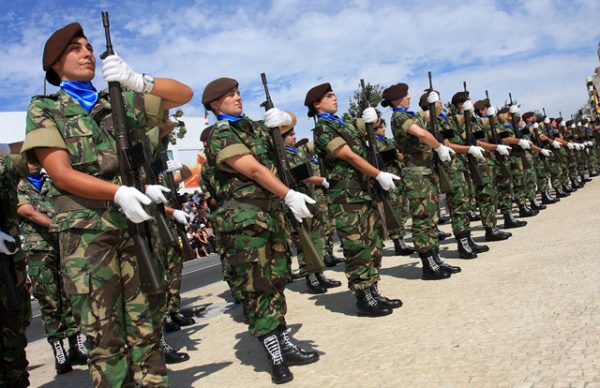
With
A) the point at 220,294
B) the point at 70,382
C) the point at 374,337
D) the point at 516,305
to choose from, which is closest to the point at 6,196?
the point at 70,382

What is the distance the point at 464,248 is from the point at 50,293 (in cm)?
504

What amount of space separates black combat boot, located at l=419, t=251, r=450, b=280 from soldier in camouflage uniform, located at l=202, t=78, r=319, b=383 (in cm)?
247

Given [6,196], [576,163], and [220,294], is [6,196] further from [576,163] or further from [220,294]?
[576,163]

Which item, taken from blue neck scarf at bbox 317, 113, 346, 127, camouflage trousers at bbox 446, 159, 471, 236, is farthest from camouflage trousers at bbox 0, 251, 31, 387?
camouflage trousers at bbox 446, 159, 471, 236

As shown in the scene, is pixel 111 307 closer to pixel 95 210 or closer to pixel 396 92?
pixel 95 210

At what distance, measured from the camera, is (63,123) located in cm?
274

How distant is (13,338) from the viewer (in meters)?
3.75

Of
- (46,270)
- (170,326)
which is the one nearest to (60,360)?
(46,270)

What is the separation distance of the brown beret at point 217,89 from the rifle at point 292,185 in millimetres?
391

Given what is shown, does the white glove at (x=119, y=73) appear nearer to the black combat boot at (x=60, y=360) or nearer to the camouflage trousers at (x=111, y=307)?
the camouflage trousers at (x=111, y=307)

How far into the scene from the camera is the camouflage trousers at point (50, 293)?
4.99 m

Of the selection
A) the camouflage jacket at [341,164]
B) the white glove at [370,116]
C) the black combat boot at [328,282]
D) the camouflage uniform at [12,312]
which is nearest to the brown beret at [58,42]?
the camouflage uniform at [12,312]

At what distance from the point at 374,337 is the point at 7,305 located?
2.81 metres

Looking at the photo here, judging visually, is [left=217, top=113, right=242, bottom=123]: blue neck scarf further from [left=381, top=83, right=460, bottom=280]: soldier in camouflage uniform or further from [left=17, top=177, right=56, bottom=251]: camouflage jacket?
[left=381, top=83, right=460, bottom=280]: soldier in camouflage uniform
